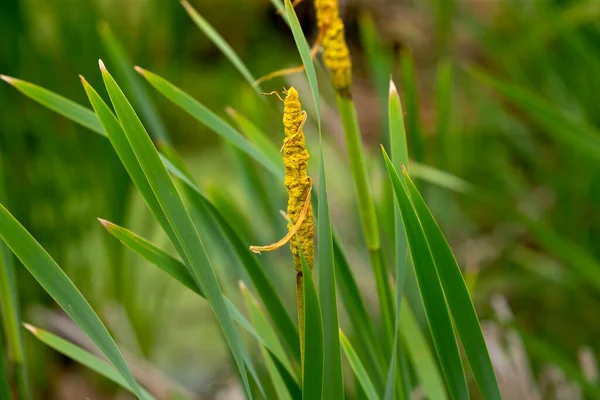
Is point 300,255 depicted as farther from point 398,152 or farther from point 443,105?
point 443,105

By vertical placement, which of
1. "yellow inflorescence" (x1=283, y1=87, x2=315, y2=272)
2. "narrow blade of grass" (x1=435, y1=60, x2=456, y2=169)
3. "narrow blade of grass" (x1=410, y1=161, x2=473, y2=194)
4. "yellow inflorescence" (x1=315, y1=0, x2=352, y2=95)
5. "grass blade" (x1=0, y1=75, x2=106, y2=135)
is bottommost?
"yellow inflorescence" (x1=283, y1=87, x2=315, y2=272)

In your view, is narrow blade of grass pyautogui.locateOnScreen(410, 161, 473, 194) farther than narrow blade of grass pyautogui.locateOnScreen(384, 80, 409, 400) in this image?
Yes

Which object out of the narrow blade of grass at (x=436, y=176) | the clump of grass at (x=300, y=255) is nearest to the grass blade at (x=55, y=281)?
the clump of grass at (x=300, y=255)

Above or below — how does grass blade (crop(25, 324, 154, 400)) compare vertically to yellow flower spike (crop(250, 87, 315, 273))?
below

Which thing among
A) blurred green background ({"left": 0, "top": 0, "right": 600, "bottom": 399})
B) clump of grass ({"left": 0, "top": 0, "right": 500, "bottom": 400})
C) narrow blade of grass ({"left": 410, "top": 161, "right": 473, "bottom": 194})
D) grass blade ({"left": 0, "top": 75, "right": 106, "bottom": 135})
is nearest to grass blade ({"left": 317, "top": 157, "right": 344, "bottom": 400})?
clump of grass ({"left": 0, "top": 0, "right": 500, "bottom": 400})

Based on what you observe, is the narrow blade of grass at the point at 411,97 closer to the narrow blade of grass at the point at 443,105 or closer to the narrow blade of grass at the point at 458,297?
the narrow blade of grass at the point at 443,105

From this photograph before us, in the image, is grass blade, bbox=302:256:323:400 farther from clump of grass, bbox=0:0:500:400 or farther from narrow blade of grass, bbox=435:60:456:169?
narrow blade of grass, bbox=435:60:456:169

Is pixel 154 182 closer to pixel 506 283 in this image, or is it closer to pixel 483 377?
pixel 483 377
